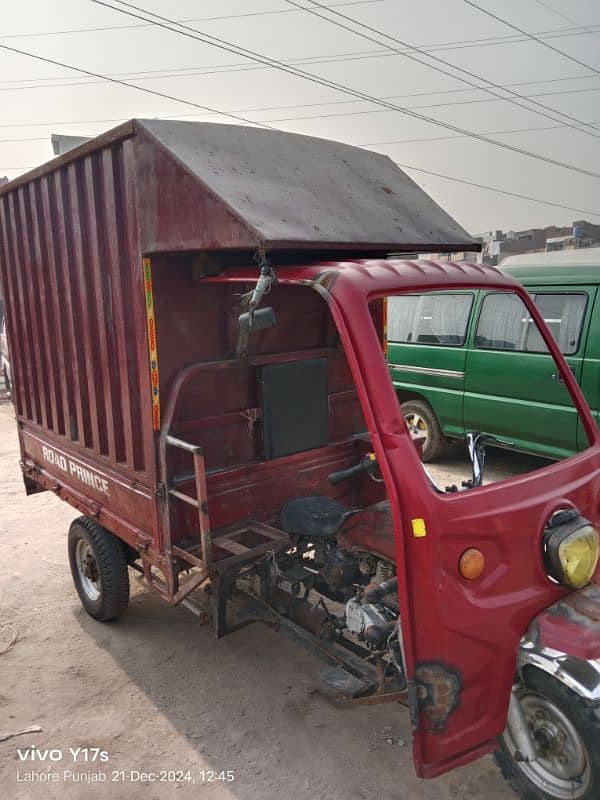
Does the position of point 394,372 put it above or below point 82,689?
above

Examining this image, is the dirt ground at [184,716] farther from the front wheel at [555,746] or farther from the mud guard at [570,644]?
the mud guard at [570,644]

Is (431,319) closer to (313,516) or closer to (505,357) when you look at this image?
(505,357)

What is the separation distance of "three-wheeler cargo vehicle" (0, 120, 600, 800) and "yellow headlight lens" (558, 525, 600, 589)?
12 millimetres

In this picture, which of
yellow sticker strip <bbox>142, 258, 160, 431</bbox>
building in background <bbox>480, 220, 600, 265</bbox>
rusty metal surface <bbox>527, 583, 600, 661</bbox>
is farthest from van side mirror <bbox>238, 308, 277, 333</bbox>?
building in background <bbox>480, 220, 600, 265</bbox>

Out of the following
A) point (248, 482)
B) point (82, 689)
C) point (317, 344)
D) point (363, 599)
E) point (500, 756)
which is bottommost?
point (82, 689)

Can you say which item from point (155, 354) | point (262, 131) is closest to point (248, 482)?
point (155, 354)

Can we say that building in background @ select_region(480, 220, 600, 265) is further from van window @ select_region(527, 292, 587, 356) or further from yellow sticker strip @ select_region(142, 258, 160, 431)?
yellow sticker strip @ select_region(142, 258, 160, 431)

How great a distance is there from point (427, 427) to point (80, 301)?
481cm

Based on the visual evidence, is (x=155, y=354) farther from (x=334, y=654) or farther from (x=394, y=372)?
(x=394, y=372)

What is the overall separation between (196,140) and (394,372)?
16.8ft

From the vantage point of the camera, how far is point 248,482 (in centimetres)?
378

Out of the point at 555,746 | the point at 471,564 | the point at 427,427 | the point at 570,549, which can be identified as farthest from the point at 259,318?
the point at 427,427

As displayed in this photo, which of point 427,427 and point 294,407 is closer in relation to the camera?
point 294,407

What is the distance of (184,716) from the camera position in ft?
11.1
